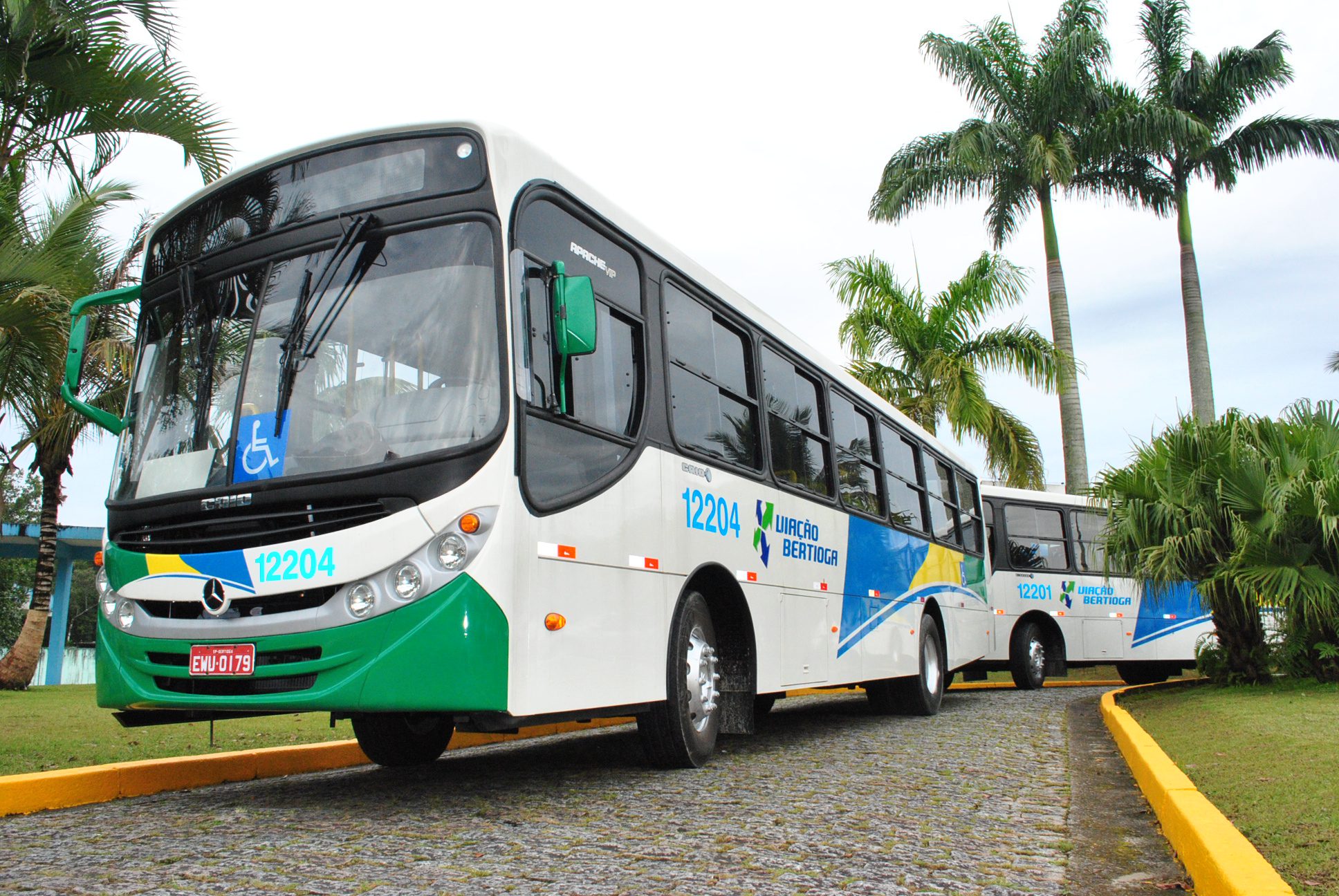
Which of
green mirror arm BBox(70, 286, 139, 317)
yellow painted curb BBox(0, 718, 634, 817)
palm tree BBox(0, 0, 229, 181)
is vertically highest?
palm tree BBox(0, 0, 229, 181)

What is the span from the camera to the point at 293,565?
5.03m

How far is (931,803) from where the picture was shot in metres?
5.76

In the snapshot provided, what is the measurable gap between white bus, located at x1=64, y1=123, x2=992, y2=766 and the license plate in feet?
0.04

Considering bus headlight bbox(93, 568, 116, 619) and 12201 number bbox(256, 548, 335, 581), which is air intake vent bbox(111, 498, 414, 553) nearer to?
12201 number bbox(256, 548, 335, 581)

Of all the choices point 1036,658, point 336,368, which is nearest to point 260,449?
point 336,368

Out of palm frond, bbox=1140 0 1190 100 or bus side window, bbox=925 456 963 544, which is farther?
palm frond, bbox=1140 0 1190 100

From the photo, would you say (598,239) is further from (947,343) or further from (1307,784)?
(947,343)

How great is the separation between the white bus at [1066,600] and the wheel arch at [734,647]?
10.3m

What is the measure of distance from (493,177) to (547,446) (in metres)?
1.33

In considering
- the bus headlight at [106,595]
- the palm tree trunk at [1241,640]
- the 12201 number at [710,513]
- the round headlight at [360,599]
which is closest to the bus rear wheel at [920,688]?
the palm tree trunk at [1241,640]

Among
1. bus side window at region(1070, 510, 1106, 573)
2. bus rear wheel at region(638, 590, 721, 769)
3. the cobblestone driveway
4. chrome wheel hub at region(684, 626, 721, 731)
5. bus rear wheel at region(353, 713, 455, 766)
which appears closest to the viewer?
the cobblestone driveway

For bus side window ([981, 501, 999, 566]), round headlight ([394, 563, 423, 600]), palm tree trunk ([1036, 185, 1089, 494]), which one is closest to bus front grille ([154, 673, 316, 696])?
round headlight ([394, 563, 423, 600])

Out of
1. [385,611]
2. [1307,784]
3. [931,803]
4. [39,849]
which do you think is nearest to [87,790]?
[39,849]

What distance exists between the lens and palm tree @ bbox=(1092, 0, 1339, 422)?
80.8 ft
